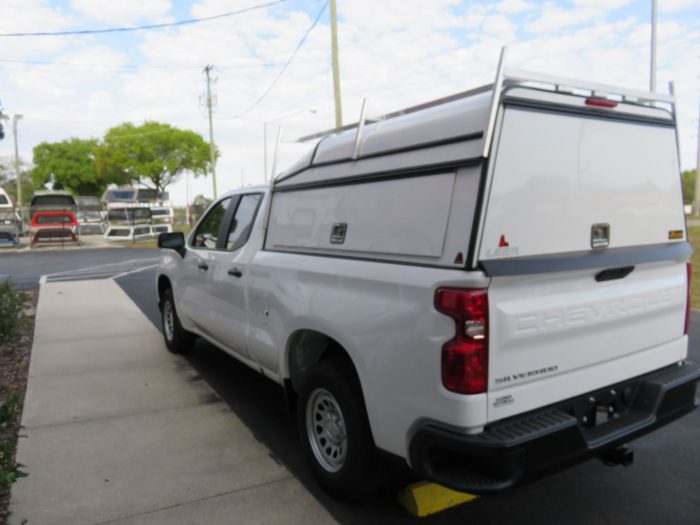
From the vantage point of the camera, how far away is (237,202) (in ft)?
16.3

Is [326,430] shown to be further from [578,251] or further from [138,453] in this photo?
[578,251]

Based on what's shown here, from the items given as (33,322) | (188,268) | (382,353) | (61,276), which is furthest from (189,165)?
(382,353)

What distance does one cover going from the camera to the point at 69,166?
2208 inches

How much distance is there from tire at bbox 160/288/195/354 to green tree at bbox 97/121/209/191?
4636 cm

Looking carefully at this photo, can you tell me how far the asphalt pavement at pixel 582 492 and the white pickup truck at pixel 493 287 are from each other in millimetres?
288

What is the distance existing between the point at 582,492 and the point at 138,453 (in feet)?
9.45

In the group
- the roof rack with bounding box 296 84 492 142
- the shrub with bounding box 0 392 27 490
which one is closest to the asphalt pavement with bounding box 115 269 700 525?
the shrub with bounding box 0 392 27 490

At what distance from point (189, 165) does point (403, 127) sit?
52.2 meters

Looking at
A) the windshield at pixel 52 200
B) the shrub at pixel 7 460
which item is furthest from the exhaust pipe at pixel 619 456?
the windshield at pixel 52 200

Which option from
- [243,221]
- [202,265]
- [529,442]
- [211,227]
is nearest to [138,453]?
[202,265]

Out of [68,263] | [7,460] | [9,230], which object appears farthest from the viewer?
[9,230]

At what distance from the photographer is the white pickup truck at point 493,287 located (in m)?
2.52

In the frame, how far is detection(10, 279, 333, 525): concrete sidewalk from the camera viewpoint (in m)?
3.26

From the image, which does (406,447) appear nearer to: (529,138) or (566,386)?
(566,386)
